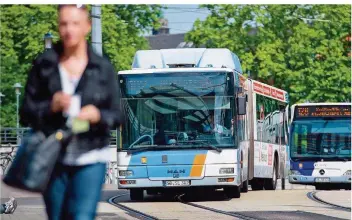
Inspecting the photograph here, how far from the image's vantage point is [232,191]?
79.6 feet

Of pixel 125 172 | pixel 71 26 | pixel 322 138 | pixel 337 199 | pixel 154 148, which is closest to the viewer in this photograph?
pixel 71 26

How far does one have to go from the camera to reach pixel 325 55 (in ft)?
189

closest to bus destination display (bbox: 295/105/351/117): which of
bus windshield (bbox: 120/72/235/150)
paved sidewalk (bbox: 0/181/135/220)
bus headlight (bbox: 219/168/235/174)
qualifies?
bus headlight (bbox: 219/168/235/174)

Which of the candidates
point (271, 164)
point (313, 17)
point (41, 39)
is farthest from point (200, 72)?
point (313, 17)

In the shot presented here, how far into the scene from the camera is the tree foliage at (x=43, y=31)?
5669cm

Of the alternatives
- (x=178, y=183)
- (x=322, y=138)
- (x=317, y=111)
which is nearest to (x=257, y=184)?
(x=322, y=138)

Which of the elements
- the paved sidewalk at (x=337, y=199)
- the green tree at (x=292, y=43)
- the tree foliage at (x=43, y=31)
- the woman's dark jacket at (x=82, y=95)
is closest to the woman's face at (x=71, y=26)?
the woman's dark jacket at (x=82, y=95)

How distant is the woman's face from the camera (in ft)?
16.9

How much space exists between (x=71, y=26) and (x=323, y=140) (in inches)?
1164

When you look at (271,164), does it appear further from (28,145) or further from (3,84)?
(3,84)

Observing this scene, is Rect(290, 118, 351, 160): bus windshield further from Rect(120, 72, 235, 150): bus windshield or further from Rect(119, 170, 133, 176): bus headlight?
Rect(119, 170, 133, 176): bus headlight

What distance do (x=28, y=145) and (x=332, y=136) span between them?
29.6 meters

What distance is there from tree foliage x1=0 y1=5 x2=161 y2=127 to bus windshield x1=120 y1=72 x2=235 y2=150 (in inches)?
1280

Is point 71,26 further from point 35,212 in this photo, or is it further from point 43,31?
point 43,31
